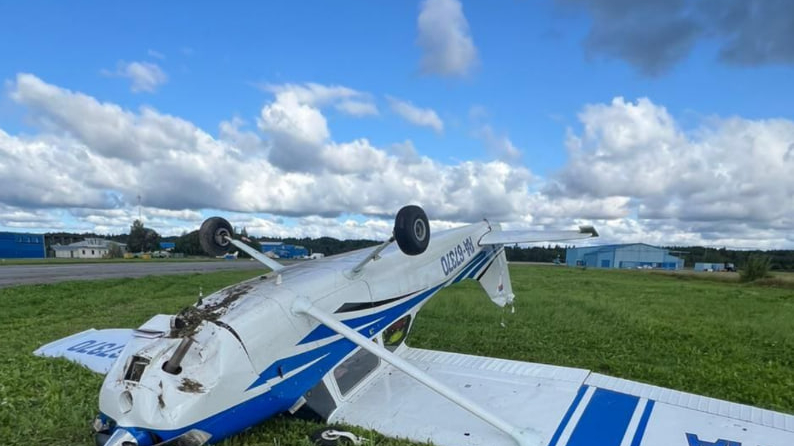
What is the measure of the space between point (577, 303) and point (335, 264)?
11.5 meters

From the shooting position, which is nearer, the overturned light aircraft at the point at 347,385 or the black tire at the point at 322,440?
the overturned light aircraft at the point at 347,385

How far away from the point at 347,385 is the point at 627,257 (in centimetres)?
9419

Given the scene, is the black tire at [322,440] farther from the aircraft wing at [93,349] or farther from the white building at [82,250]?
the white building at [82,250]

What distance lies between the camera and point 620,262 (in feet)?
283

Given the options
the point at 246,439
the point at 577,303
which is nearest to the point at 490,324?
the point at 577,303

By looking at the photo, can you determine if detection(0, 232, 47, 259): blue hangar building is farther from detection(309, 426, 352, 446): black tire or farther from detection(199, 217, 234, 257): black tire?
detection(309, 426, 352, 446): black tire

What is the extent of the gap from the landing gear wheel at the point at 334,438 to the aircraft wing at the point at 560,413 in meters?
0.33

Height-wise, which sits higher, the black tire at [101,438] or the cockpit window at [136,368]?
the cockpit window at [136,368]

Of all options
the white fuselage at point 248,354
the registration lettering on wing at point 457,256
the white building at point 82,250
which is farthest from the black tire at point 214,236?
the white building at point 82,250

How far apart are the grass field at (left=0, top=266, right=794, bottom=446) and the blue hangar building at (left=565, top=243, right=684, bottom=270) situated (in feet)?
248

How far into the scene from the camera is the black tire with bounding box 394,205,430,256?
3943 millimetres

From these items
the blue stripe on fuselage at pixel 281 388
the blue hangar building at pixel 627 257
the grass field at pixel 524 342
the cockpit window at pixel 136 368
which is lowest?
the blue hangar building at pixel 627 257

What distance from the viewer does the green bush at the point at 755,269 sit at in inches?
1265

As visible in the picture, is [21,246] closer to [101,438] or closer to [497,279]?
[497,279]
